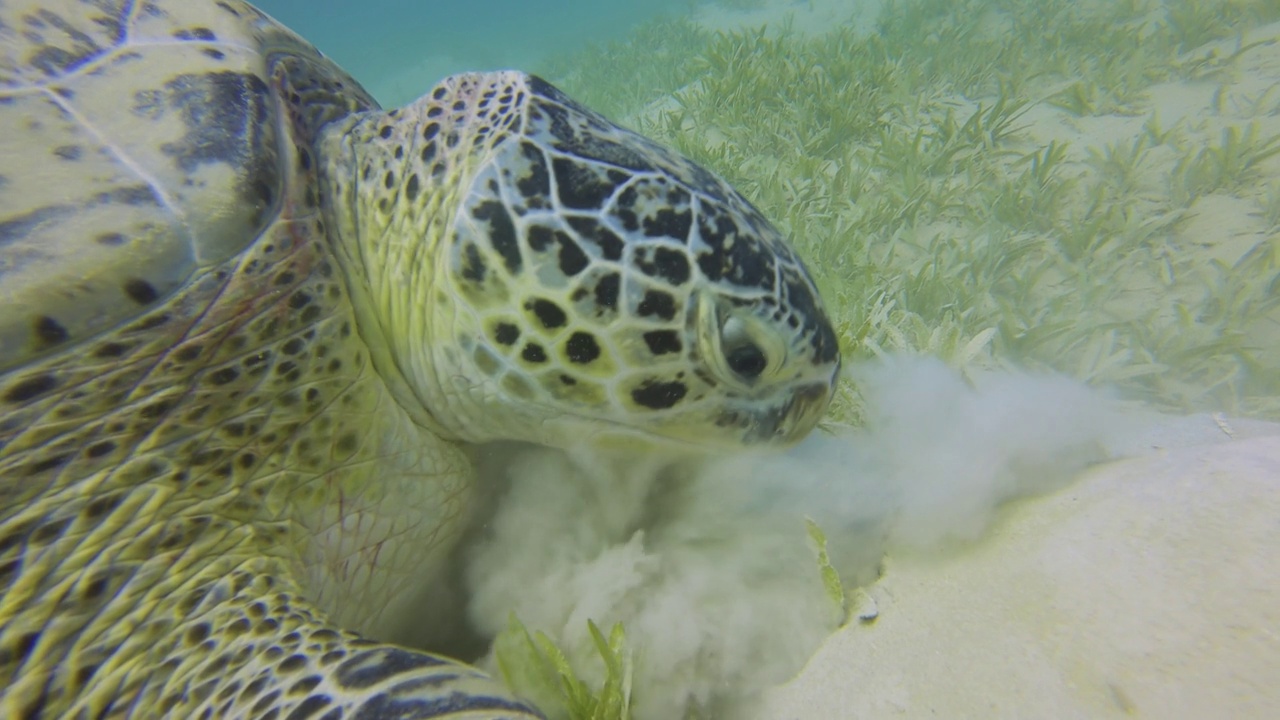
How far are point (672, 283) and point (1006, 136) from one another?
3.39 m

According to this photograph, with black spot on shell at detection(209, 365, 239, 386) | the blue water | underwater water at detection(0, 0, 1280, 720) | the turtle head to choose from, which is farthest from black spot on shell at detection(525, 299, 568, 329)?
the blue water

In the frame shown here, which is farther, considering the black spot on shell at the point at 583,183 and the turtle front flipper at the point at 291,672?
the black spot on shell at the point at 583,183

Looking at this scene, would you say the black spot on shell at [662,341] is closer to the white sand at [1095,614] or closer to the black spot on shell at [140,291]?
the white sand at [1095,614]

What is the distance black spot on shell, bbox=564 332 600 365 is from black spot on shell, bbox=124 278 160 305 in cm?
71

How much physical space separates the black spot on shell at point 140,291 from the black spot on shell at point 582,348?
0.71m

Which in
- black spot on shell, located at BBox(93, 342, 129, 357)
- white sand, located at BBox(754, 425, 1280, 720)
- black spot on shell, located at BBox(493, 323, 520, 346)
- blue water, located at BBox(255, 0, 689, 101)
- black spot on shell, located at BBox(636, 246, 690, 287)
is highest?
blue water, located at BBox(255, 0, 689, 101)

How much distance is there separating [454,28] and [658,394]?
3618 centimetres

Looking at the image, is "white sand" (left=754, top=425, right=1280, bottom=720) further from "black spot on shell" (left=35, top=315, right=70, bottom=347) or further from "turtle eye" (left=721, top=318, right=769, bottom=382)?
"black spot on shell" (left=35, top=315, right=70, bottom=347)

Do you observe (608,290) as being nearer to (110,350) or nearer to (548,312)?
(548,312)

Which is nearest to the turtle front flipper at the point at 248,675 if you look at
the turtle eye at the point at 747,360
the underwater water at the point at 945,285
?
the underwater water at the point at 945,285

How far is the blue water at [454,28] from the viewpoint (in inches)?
724

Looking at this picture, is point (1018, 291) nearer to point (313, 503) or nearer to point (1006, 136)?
point (1006, 136)

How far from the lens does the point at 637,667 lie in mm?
1139

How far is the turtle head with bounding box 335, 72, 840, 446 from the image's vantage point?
3.77 ft
